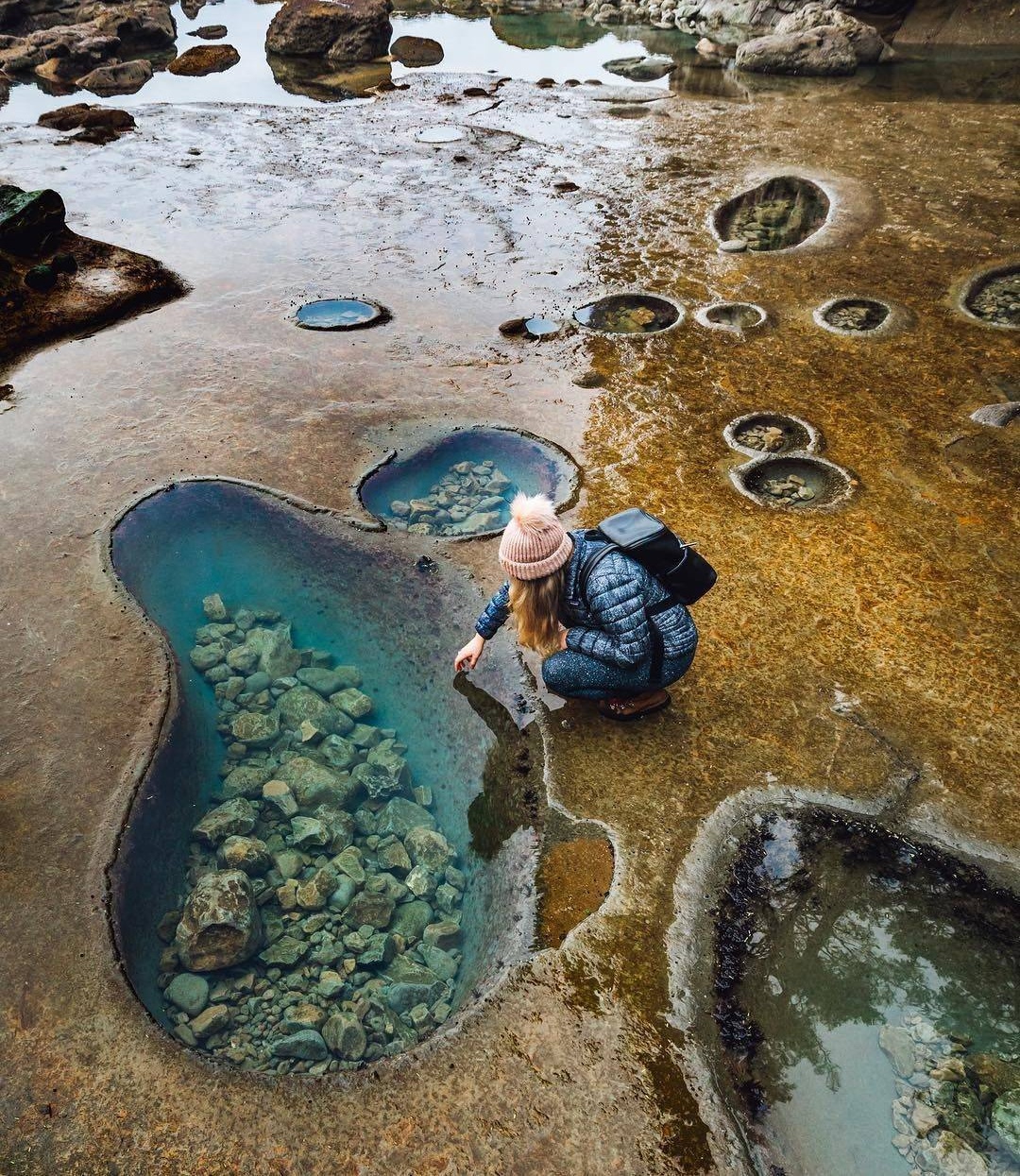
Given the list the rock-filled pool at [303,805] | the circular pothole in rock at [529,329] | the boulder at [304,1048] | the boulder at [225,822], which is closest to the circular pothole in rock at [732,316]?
the circular pothole in rock at [529,329]

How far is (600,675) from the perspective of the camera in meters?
3.57

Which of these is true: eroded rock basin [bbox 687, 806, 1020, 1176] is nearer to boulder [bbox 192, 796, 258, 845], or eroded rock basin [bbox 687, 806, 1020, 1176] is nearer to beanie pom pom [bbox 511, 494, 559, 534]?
beanie pom pom [bbox 511, 494, 559, 534]

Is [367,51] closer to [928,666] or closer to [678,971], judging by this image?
[928,666]

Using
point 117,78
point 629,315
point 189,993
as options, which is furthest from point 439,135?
point 189,993

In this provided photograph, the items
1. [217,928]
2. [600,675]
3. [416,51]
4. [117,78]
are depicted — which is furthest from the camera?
[416,51]

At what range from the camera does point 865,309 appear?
680 cm

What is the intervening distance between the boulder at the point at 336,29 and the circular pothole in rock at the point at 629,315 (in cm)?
1386

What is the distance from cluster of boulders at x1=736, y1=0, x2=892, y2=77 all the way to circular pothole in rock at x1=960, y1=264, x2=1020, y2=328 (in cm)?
967

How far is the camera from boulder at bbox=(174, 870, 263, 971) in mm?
3156

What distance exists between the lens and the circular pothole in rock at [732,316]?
6.66 m

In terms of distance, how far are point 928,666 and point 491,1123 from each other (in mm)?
2789

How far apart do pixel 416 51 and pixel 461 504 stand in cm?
1687

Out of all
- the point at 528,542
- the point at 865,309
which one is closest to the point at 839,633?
the point at 528,542

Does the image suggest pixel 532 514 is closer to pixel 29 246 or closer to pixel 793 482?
pixel 793 482
